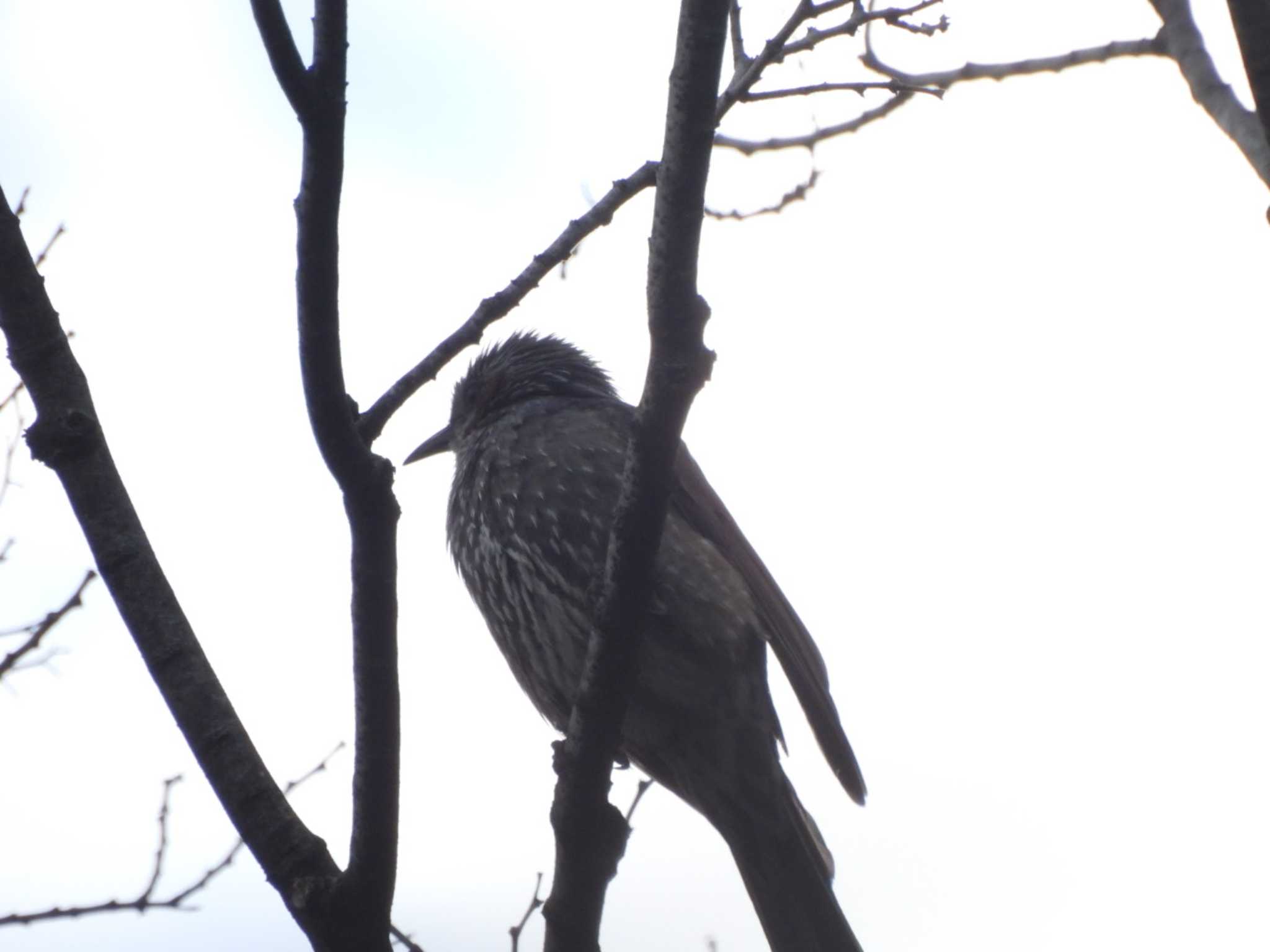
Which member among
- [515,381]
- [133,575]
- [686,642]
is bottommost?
[133,575]

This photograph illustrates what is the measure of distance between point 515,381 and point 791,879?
92.1 inches

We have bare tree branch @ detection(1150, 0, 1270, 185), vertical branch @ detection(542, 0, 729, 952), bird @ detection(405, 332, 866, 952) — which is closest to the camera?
vertical branch @ detection(542, 0, 729, 952)

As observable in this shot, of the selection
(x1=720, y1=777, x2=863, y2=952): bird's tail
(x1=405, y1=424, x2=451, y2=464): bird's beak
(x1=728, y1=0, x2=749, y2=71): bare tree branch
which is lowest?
(x1=720, y1=777, x2=863, y2=952): bird's tail

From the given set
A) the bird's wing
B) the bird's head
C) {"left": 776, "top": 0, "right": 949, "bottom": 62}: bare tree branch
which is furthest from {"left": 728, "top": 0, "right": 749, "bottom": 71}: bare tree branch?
the bird's head

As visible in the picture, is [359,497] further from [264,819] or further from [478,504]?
[478,504]

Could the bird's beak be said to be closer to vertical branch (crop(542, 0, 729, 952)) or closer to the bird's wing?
the bird's wing

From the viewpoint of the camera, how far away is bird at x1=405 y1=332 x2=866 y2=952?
431cm

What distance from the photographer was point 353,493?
8.39 ft

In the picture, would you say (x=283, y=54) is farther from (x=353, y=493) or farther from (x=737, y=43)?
(x=737, y=43)

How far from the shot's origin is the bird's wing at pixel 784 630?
178 inches

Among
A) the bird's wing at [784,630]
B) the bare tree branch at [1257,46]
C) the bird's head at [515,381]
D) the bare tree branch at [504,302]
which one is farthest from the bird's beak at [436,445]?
the bare tree branch at [1257,46]

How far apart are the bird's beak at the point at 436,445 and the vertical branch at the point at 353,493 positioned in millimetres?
3377

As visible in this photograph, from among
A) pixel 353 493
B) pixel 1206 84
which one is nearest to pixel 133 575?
pixel 353 493

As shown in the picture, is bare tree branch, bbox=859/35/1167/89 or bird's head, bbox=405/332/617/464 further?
bird's head, bbox=405/332/617/464
